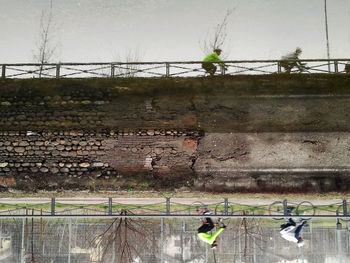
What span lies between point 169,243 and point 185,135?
3834 millimetres

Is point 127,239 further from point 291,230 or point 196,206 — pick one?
point 291,230

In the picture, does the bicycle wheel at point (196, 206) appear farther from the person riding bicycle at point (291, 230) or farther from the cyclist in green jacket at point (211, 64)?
the cyclist in green jacket at point (211, 64)

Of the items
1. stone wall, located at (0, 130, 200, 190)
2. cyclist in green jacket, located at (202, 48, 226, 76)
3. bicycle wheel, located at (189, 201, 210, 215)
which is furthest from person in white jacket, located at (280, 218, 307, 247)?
cyclist in green jacket, located at (202, 48, 226, 76)

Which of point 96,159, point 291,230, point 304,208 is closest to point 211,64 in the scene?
point 96,159

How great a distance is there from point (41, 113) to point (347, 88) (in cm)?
661

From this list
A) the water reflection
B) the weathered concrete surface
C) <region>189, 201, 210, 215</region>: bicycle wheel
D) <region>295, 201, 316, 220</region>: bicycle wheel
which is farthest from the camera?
the water reflection

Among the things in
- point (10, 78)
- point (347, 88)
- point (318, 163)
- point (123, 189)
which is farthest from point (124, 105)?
point (347, 88)

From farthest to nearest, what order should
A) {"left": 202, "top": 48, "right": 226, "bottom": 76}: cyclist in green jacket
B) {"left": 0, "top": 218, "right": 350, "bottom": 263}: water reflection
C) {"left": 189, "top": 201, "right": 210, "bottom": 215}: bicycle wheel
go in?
{"left": 0, "top": 218, "right": 350, "bottom": 263}: water reflection → {"left": 189, "top": 201, "right": 210, "bottom": 215}: bicycle wheel → {"left": 202, "top": 48, "right": 226, "bottom": 76}: cyclist in green jacket

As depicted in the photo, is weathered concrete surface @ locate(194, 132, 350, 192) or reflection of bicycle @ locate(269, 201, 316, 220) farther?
reflection of bicycle @ locate(269, 201, 316, 220)

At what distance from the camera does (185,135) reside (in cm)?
723

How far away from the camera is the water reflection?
9.27m

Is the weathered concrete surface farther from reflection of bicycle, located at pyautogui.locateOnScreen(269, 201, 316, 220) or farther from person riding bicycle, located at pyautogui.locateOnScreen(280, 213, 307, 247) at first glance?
person riding bicycle, located at pyautogui.locateOnScreen(280, 213, 307, 247)

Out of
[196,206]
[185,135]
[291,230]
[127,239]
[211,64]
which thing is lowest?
[127,239]

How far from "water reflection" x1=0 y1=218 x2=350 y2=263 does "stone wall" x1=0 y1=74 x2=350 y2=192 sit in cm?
259
